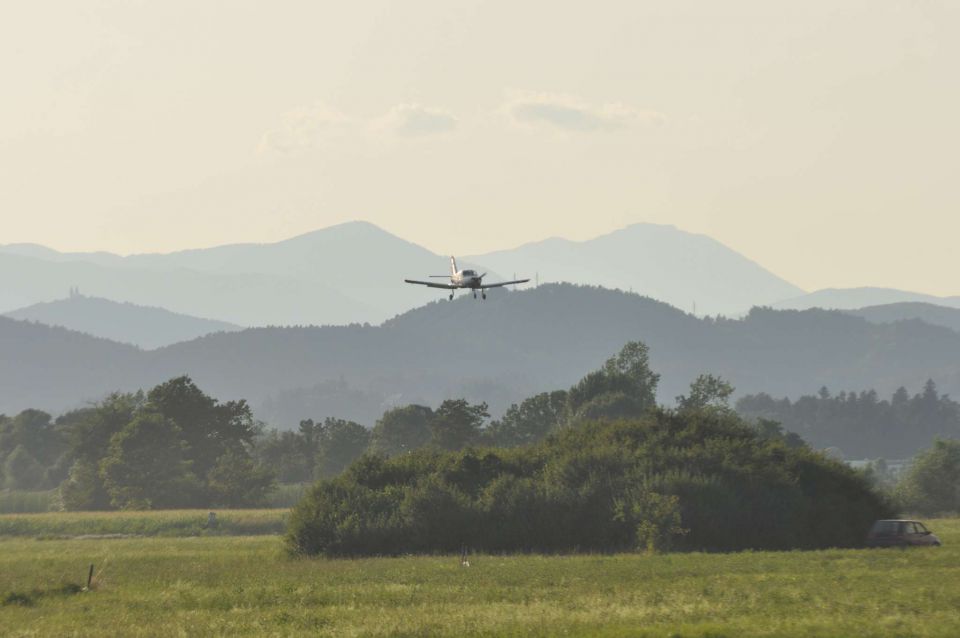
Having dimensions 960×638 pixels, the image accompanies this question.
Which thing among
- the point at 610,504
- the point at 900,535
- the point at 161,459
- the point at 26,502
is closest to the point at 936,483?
the point at 610,504

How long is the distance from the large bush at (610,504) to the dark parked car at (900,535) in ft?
29.6

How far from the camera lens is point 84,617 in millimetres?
48469

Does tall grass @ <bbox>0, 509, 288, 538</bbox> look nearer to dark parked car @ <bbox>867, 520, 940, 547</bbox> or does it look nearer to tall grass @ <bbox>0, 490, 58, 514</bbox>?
tall grass @ <bbox>0, 490, 58, 514</bbox>

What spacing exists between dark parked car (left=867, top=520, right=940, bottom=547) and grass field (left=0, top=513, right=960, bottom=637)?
1.96 m

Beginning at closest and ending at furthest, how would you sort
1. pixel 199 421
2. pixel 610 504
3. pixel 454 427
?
1. pixel 610 504
2. pixel 454 427
3. pixel 199 421

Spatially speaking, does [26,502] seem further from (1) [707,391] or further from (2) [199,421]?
(1) [707,391]

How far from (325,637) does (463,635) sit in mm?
4140

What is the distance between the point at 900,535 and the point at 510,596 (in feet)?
94.5

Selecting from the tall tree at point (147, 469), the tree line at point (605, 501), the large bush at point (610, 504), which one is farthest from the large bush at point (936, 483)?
the tall tree at point (147, 469)

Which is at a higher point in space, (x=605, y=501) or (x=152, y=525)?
(x=605, y=501)

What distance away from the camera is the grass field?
4175cm

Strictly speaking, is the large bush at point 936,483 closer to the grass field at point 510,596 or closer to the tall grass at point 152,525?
the tall grass at point 152,525

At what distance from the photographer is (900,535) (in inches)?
2790

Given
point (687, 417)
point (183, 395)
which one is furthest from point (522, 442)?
point (687, 417)
